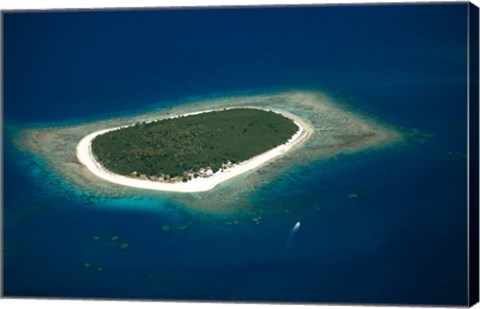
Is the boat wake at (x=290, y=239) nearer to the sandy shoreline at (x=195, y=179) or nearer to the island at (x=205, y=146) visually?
the island at (x=205, y=146)

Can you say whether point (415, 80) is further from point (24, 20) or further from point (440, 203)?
point (24, 20)

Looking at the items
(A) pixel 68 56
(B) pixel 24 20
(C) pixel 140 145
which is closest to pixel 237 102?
(C) pixel 140 145

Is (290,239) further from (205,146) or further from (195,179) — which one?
(205,146)

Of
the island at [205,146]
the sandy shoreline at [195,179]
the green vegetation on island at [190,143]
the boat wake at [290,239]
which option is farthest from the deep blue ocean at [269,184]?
the green vegetation on island at [190,143]

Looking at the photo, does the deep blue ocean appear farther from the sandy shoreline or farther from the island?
the sandy shoreline

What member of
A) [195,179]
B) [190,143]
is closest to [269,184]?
[195,179]
